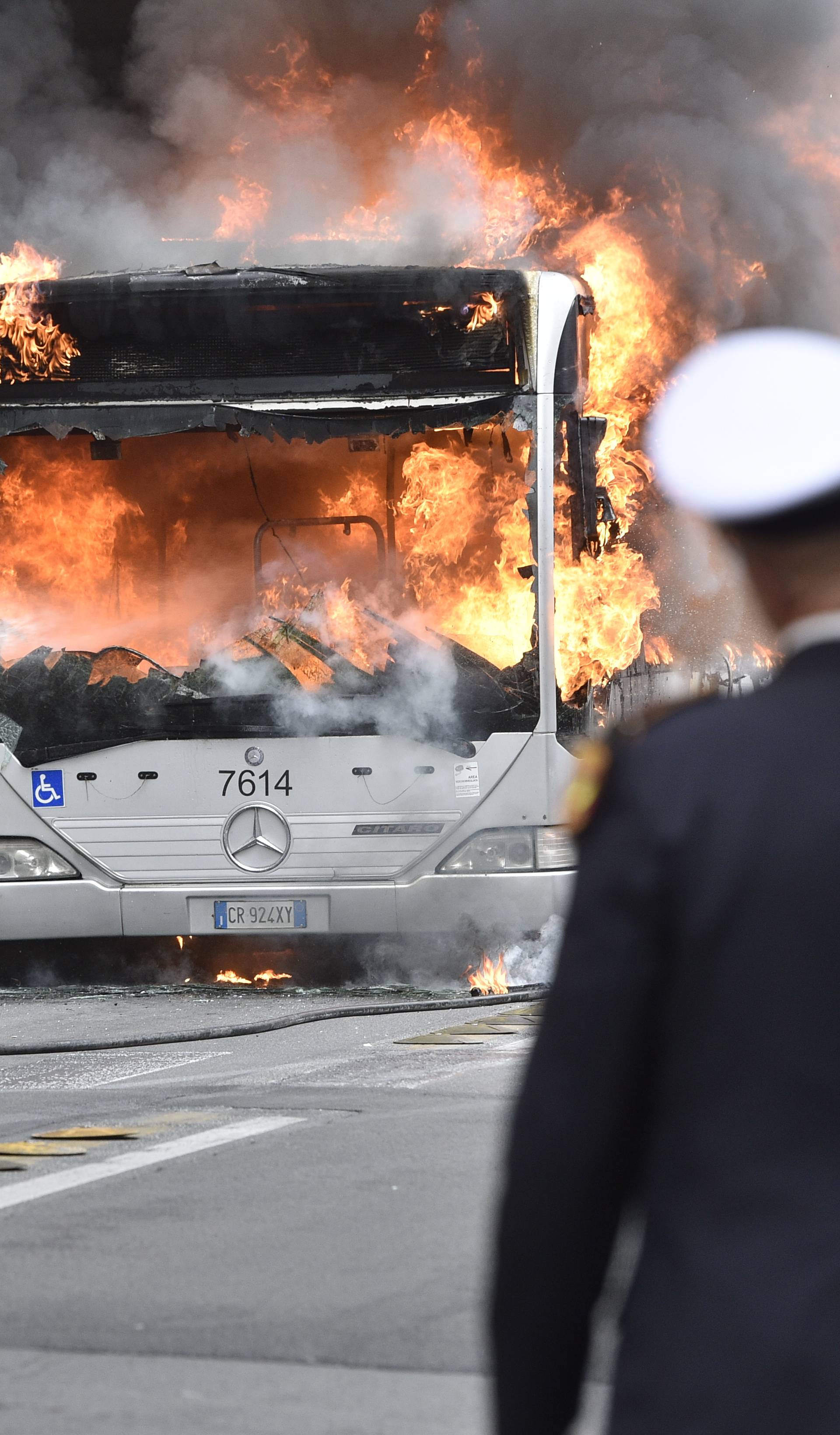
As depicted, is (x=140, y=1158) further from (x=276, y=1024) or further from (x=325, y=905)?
(x=325, y=905)

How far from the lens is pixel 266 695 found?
9.23m

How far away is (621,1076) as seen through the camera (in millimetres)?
1477

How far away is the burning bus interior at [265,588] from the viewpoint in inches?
358

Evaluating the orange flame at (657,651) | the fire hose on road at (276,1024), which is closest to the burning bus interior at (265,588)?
the fire hose on road at (276,1024)

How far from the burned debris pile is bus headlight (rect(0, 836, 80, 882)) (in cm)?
39

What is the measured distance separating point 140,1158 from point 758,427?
4.30 meters

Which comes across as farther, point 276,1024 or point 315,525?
point 315,525

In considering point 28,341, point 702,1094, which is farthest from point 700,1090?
point 28,341

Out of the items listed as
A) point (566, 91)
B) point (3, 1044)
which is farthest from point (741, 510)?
point (566, 91)

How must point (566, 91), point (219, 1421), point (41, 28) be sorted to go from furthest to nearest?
point (41, 28)
point (566, 91)
point (219, 1421)

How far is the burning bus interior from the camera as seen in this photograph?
9094mm

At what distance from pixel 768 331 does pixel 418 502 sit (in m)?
7.38

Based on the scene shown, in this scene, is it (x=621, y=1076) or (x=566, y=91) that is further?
(x=566, y=91)

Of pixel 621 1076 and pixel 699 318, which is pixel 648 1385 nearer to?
pixel 621 1076
